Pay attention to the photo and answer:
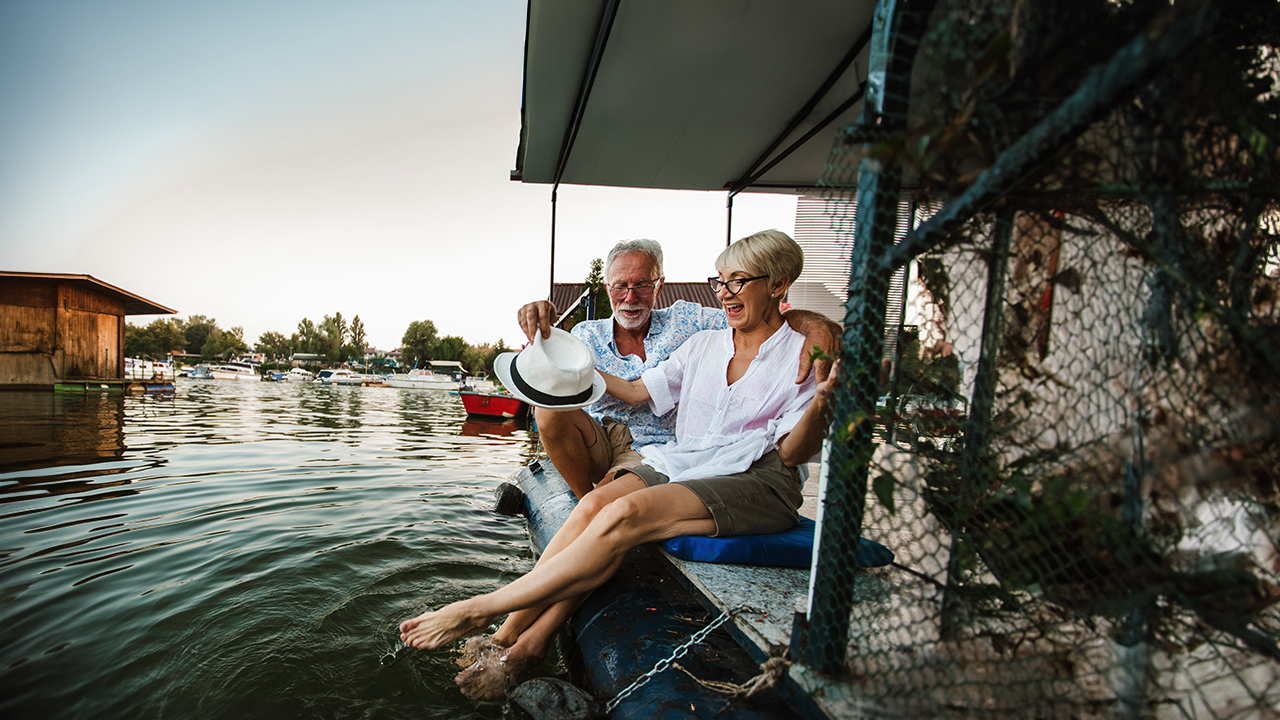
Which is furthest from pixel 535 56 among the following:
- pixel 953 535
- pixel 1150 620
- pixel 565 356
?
pixel 1150 620

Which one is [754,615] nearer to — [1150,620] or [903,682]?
[903,682]

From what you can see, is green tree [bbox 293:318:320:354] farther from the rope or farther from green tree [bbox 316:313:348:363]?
the rope

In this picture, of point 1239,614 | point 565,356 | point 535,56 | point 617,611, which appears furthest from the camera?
point 535,56

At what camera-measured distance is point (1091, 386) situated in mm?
1017

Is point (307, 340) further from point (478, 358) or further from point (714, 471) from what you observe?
point (714, 471)

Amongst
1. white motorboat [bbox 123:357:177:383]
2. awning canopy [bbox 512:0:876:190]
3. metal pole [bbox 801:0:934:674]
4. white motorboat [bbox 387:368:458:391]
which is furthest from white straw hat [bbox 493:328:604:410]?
white motorboat [bbox 387:368:458:391]

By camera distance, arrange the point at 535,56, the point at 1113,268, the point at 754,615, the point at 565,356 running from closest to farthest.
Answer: the point at 1113,268 < the point at 754,615 < the point at 565,356 < the point at 535,56

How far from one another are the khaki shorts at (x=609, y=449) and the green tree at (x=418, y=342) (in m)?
91.1

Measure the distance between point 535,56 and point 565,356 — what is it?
84.8 inches

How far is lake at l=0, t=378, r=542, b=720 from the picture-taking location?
208cm

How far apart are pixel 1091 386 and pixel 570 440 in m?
2.21

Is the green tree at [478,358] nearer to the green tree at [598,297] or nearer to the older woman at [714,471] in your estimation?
the green tree at [598,297]

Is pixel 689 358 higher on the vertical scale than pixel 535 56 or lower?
lower

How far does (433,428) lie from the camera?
A: 542 inches
